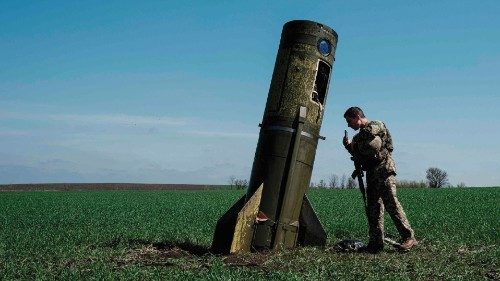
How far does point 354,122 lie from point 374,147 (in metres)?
0.58

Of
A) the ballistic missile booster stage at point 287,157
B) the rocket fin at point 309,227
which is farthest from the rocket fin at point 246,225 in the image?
the rocket fin at point 309,227

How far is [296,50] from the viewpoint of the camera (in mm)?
9156

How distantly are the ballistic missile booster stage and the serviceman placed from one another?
78 centimetres

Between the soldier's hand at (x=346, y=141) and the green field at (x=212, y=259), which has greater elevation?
the soldier's hand at (x=346, y=141)

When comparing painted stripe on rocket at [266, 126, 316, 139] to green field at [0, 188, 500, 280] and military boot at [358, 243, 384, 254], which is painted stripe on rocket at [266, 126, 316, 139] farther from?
military boot at [358, 243, 384, 254]

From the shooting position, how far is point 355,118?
29.4 ft

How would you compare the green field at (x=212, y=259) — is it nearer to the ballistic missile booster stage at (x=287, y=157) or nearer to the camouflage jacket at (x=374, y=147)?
the ballistic missile booster stage at (x=287, y=157)

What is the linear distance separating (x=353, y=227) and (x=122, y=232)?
19.7 ft

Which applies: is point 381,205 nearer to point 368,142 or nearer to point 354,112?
point 368,142

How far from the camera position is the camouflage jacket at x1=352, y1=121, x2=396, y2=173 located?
8773mm

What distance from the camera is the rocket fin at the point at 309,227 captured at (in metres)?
9.33

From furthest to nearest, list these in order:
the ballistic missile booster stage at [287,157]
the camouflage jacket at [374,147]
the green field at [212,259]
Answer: the ballistic missile booster stage at [287,157] → the camouflage jacket at [374,147] → the green field at [212,259]

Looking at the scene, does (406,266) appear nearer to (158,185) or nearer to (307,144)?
(307,144)

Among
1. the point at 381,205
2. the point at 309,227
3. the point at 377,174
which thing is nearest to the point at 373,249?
the point at 381,205
